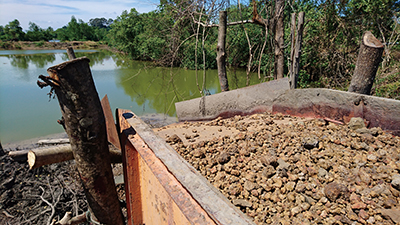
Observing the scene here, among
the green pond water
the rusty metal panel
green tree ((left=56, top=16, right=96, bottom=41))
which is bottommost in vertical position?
→ the green pond water

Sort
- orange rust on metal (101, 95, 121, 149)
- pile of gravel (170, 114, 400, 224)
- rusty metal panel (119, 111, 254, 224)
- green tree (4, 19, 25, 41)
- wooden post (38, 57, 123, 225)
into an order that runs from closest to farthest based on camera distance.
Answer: rusty metal panel (119, 111, 254, 224) → wooden post (38, 57, 123, 225) → pile of gravel (170, 114, 400, 224) → orange rust on metal (101, 95, 121, 149) → green tree (4, 19, 25, 41)

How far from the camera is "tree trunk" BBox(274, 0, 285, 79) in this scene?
3.98 meters

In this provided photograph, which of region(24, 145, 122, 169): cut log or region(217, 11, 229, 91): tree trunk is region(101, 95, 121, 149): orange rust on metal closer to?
region(24, 145, 122, 169): cut log

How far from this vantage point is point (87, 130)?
51.8 inches

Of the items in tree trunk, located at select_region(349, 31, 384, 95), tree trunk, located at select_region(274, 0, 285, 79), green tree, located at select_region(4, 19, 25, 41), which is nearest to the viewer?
tree trunk, located at select_region(349, 31, 384, 95)

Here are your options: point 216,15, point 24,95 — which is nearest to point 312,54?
point 216,15

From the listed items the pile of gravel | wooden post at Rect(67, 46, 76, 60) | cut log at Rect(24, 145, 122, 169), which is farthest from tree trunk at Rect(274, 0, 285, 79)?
cut log at Rect(24, 145, 122, 169)

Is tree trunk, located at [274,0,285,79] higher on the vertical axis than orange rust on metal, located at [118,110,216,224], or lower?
higher

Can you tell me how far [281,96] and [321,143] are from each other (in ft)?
4.87

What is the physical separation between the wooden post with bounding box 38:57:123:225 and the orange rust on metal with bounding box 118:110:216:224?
0.17m

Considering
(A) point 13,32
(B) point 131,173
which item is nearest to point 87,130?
(B) point 131,173

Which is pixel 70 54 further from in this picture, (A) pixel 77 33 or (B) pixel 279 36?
(A) pixel 77 33

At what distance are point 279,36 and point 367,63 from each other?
1627 millimetres

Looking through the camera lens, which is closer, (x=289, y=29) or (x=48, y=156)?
(x=48, y=156)
